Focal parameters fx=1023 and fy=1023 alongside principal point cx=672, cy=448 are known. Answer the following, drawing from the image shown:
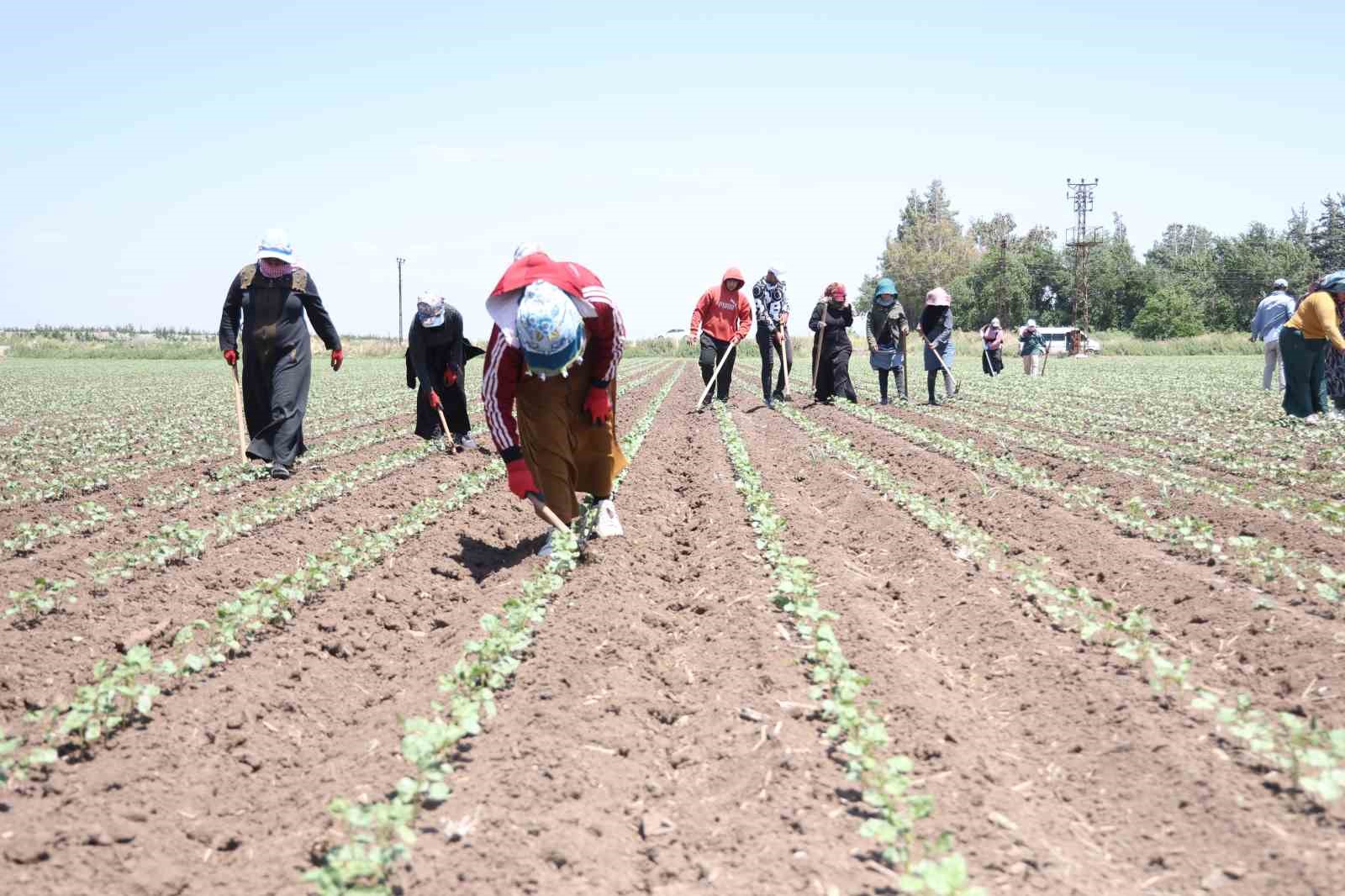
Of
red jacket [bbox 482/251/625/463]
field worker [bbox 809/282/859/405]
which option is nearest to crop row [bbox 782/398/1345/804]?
red jacket [bbox 482/251/625/463]

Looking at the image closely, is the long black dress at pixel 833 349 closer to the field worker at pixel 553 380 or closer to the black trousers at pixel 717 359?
the black trousers at pixel 717 359

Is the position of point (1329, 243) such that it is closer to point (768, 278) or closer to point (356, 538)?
point (768, 278)

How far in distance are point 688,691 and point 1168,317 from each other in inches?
2824

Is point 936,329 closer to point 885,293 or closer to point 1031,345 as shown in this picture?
point 885,293

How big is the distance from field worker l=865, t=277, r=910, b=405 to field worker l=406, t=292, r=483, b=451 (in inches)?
247

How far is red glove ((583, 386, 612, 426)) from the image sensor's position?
18.5 ft

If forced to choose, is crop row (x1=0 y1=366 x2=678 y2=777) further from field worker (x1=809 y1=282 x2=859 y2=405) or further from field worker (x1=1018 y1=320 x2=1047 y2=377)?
field worker (x1=1018 y1=320 x2=1047 y2=377)

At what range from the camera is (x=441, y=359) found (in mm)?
10383

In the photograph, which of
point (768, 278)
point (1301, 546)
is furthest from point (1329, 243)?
point (1301, 546)

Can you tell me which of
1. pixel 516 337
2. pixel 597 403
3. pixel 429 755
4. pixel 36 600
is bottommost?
pixel 429 755

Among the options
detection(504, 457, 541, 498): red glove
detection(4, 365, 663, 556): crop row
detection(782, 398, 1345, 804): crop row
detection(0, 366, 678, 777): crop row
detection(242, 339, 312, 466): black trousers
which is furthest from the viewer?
detection(242, 339, 312, 466): black trousers

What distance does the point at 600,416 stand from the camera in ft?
18.7

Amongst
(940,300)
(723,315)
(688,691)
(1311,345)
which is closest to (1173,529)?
(688,691)

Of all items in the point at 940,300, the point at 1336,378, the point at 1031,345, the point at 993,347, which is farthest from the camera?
→ the point at 1031,345
